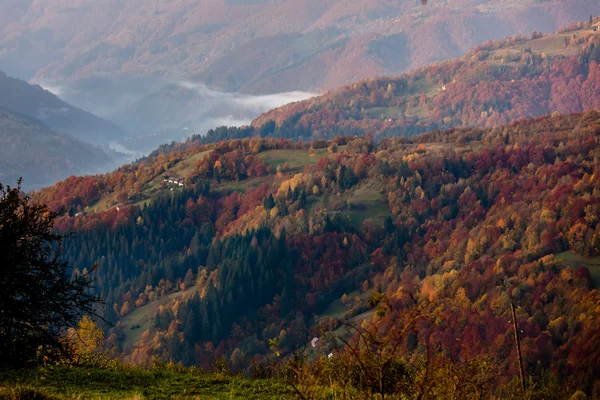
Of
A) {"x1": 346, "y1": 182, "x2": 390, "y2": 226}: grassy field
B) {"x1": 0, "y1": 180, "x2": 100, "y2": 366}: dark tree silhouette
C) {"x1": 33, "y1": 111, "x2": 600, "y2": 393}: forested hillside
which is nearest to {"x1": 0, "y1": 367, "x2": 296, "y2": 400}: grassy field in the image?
{"x1": 0, "y1": 180, "x2": 100, "y2": 366}: dark tree silhouette

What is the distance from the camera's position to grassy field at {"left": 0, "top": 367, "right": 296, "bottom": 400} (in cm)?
2200

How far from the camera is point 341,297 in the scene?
465 ft

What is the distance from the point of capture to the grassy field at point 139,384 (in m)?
22.0

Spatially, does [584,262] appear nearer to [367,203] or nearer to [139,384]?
[367,203]

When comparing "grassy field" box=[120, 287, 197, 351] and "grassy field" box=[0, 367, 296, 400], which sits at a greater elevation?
"grassy field" box=[0, 367, 296, 400]

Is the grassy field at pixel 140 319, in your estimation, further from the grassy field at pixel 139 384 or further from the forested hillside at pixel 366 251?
the grassy field at pixel 139 384

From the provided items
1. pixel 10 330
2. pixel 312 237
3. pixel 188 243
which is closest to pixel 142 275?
pixel 188 243

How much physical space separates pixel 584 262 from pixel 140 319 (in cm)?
7965

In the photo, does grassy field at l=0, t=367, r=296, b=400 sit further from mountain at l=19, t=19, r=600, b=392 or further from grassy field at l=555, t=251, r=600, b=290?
grassy field at l=555, t=251, r=600, b=290

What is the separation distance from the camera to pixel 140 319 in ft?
471

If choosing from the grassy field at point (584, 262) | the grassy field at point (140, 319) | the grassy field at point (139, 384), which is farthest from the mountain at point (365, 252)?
the grassy field at point (139, 384)

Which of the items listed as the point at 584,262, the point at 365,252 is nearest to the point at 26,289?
the point at 584,262

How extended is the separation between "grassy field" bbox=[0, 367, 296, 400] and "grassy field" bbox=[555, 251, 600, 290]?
3468 inches

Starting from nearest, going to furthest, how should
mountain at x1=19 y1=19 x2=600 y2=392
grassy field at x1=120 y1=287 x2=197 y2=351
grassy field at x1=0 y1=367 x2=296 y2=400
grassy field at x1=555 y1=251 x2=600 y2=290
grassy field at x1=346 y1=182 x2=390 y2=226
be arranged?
grassy field at x1=0 y1=367 x2=296 y2=400 → mountain at x1=19 y1=19 x2=600 y2=392 → grassy field at x1=555 y1=251 x2=600 y2=290 → grassy field at x1=120 y1=287 x2=197 y2=351 → grassy field at x1=346 y1=182 x2=390 y2=226
